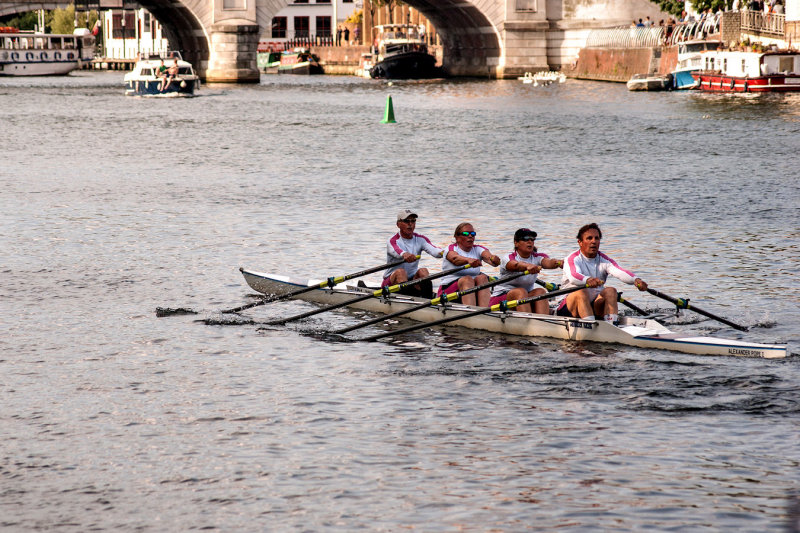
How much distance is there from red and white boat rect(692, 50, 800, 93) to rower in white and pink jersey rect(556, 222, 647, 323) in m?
47.6

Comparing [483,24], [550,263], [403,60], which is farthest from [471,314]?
[403,60]

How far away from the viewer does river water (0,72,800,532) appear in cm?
966

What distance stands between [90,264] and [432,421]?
9741 millimetres

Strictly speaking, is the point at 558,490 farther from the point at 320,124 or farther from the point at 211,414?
the point at 320,124

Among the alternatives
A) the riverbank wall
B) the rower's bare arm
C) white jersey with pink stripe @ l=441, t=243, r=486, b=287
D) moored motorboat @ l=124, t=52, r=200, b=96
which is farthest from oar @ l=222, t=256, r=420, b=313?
moored motorboat @ l=124, t=52, r=200, b=96

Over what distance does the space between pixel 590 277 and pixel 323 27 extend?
4756 inches

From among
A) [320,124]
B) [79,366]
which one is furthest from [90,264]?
[320,124]

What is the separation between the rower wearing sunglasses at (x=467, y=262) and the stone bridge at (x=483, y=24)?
2799 inches

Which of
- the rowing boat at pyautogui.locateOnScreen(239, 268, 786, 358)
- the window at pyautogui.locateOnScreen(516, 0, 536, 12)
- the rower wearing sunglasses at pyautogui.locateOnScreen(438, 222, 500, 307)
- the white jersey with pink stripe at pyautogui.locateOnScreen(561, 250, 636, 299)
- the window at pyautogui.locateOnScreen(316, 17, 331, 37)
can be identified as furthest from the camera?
the window at pyautogui.locateOnScreen(316, 17, 331, 37)

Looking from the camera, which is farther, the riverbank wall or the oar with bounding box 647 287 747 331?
the riverbank wall

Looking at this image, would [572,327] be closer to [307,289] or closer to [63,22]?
[307,289]

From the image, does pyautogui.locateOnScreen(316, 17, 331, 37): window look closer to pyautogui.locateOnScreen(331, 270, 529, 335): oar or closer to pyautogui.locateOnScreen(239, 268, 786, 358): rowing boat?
pyautogui.locateOnScreen(239, 268, 786, 358): rowing boat

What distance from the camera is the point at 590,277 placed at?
14.6 m

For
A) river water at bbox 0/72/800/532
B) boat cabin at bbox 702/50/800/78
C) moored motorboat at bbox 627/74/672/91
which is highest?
boat cabin at bbox 702/50/800/78
